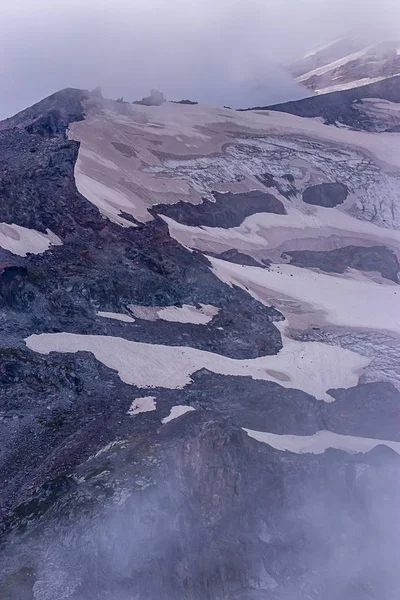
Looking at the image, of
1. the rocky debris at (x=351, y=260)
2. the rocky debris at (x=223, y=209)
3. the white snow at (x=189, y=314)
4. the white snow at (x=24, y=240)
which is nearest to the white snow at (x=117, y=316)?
the white snow at (x=189, y=314)

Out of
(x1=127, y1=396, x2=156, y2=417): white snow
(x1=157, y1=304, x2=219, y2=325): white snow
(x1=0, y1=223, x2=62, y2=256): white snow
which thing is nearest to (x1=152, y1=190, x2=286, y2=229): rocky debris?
(x1=0, y1=223, x2=62, y2=256): white snow

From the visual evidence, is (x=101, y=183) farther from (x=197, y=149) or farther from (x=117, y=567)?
(x=117, y=567)

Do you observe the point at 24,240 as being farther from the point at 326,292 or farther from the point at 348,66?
the point at 348,66

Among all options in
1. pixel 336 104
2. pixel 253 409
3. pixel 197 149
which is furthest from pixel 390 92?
pixel 253 409

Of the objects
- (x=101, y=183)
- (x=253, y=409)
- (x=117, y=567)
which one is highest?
(x=101, y=183)

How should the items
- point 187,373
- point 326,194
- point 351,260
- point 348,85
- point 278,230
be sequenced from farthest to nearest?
point 348,85 < point 326,194 < point 278,230 < point 351,260 < point 187,373

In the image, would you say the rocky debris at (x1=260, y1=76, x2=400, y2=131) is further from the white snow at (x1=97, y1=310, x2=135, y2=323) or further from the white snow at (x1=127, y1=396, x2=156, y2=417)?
the white snow at (x1=127, y1=396, x2=156, y2=417)

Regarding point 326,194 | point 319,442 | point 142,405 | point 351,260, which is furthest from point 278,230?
point 142,405
